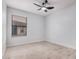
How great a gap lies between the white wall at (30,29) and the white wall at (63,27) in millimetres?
771

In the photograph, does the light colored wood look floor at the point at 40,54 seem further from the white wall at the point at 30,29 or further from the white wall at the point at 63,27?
the white wall at the point at 30,29

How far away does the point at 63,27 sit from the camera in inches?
193

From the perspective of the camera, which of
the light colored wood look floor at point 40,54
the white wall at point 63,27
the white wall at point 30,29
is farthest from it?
the white wall at point 30,29

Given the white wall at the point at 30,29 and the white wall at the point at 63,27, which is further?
the white wall at the point at 30,29

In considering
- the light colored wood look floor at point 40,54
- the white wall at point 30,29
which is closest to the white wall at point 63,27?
the white wall at point 30,29

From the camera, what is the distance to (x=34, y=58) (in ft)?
9.18

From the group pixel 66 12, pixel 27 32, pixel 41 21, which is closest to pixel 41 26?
pixel 41 21

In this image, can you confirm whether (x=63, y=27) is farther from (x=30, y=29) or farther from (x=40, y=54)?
(x=40, y=54)

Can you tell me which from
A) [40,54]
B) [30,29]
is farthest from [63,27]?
[40,54]

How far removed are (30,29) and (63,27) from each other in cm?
265

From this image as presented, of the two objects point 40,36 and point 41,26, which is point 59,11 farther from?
point 40,36

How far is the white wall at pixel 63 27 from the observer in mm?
4309

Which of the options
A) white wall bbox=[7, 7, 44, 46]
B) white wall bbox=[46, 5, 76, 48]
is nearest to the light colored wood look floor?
white wall bbox=[46, 5, 76, 48]

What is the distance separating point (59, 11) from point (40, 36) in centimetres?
286
